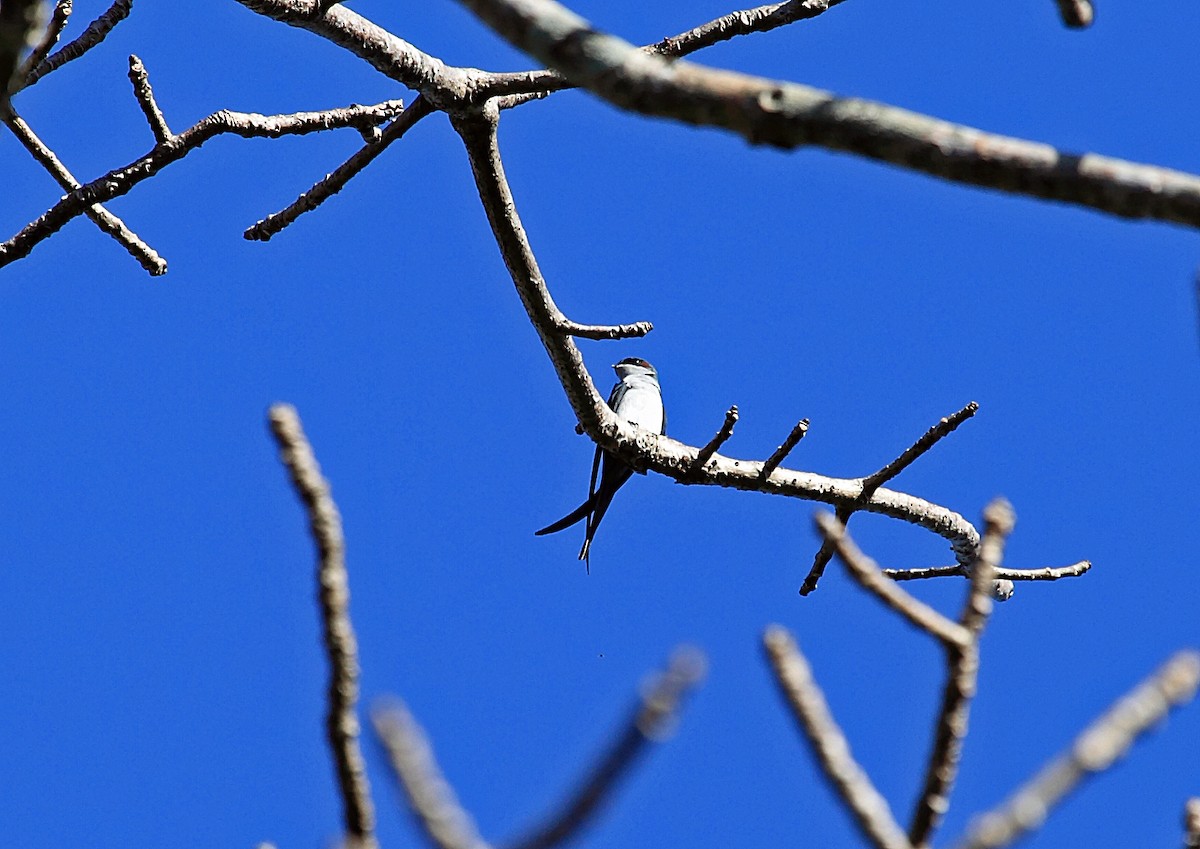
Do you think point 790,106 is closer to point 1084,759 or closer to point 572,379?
point 1084,759

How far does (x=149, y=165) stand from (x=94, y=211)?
197mm

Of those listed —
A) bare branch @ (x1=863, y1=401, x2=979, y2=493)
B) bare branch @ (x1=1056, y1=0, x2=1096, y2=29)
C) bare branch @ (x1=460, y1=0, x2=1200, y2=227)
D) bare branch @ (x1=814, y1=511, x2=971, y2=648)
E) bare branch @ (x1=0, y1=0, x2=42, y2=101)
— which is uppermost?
bare branch @ (x1=863, y1=401, x2=979, y2=493)

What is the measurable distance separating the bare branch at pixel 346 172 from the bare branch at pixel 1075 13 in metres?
2.24

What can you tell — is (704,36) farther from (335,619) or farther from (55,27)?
(335,619)

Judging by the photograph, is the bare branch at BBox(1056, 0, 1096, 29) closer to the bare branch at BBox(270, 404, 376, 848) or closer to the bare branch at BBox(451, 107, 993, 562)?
the bare branch at BBox(270, 404, 376, 848)

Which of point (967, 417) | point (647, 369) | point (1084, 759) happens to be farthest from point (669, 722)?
point (647, 369)

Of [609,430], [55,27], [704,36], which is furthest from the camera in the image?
[609,430]

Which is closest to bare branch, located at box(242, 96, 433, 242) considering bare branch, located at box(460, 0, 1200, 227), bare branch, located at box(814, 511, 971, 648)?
bare branch, located at box(460, 0, 1200, 227)

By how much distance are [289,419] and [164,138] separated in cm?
248

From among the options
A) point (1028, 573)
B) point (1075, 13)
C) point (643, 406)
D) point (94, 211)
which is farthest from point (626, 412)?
point (1075, 13)

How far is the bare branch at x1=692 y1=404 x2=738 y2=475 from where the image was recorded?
3.95m

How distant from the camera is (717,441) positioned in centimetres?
411

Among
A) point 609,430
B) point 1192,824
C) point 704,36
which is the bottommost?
point 1192,824

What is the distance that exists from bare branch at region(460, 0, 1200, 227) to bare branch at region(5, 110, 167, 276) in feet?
6.50
